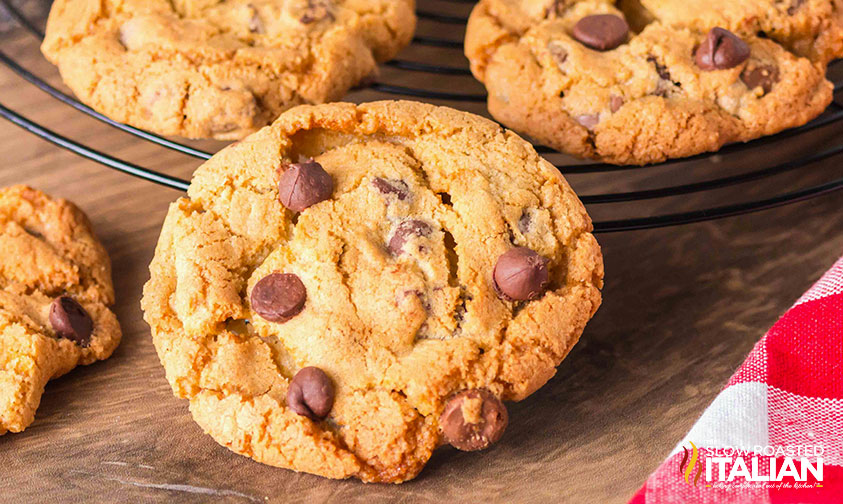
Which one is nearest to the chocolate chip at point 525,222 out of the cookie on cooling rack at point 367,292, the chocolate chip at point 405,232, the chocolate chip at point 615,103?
the cookie on cooling rack at point 367,292

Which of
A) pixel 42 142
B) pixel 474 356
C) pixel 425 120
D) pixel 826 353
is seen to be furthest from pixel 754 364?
pixel 42 142

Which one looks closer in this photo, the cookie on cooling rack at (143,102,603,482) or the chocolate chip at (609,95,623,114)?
the cookie on cooling rack at (143,102,603,482)

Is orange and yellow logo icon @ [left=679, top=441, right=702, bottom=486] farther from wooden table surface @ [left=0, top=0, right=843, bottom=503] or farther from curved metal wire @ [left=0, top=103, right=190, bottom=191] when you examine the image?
curved metal wire @ [left=0, top=103, right=190, bottom=191]

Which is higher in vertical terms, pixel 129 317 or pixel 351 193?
pixel 351 193

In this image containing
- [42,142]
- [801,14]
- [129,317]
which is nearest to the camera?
[129,317]

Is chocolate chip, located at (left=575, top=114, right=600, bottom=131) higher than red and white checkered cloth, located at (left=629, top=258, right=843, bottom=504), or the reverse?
chocolate chip, located at (left=575, top=114, right=600, bottom=131)

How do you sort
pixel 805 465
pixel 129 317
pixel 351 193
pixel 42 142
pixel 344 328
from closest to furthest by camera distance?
pixel 805 465 < pixel 344 328 < pixel 351 193 < pixel 129 317 < pixel 42 142

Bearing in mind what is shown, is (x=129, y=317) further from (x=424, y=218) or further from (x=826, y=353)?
(x=826, y=353)

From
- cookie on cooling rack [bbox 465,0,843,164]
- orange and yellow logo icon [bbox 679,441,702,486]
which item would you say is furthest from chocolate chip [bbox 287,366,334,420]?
cookie on cooling rack [bbox 465,0,843,164]
